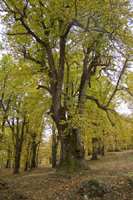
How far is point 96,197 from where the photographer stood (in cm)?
→ 513

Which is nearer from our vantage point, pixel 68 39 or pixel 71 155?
pixel 71 155

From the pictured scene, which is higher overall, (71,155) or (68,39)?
(68,39)

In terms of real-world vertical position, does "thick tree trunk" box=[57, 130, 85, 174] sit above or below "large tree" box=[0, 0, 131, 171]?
below

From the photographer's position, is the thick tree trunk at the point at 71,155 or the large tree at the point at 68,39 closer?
the large tree at the point at 68,39

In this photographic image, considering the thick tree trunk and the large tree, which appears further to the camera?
the thick tree trunk

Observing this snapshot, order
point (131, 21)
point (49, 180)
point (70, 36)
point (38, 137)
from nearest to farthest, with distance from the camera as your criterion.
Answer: point (131, 21)
point (49, 180)
point (70, 36)
point (38, 137)

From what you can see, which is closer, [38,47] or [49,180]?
[49,180]

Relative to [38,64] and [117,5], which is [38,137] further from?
[117,5]

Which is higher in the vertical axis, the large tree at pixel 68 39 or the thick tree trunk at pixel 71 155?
the large tree at pixel 68 39

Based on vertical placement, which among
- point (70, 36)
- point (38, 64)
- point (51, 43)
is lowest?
point (38, 64)

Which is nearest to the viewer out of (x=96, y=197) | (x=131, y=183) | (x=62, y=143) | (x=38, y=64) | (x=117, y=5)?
(x=96, y=197)

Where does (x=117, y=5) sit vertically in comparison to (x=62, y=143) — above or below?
above

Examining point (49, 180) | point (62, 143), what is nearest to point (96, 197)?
point (49, 180)

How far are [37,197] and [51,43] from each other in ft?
26.5
